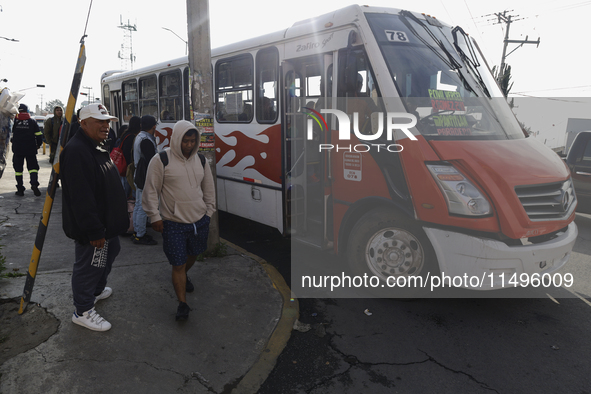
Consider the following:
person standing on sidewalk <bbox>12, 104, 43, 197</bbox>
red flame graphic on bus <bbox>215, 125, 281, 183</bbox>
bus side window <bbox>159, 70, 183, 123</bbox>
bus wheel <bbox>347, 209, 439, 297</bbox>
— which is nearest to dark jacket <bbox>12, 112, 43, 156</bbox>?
person standing on sidewalk <bbox>12, 104, 43, 197</bbox>

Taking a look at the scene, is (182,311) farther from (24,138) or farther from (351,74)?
(24,138)

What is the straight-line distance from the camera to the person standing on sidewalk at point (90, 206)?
3.22m


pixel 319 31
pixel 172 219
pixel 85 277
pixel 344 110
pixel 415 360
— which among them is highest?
pixel 319 31

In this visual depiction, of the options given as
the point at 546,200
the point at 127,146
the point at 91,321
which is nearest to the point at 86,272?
the point at 91,321

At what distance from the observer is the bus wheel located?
4.21 metres

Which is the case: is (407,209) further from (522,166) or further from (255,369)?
(255,369)

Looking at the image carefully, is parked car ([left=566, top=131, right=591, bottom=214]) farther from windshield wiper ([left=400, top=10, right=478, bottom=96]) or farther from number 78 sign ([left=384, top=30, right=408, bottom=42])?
number 78 sign ([left=384, top=30, right=408, bottom=42])

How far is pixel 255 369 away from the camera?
10.8ft

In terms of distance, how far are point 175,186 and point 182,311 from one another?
1.11 m

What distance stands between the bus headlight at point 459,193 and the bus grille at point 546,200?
0.38 metres

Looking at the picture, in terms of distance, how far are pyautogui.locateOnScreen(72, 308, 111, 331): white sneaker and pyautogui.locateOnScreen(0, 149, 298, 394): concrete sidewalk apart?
5 cm

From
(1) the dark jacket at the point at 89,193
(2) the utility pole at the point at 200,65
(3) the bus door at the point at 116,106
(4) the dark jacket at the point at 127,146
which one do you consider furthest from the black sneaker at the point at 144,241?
(3) the bus door at the point at 116,106

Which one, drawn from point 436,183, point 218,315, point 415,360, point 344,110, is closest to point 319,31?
point 344,110

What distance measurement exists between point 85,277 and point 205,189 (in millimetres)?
1267
